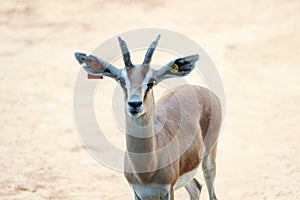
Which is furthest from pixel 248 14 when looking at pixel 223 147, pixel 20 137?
pixel 20 137

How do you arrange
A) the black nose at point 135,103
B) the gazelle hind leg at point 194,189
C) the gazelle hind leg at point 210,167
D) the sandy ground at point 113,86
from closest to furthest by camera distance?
the black nose at point 135,103 → the gazelle hind leg at point 210,167 → the gazelle hind leg at point 194,189 → the sandy ground at point 113,86

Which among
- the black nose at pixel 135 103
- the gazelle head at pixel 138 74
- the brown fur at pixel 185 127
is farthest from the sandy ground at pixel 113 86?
the black nose at pixel 135 103

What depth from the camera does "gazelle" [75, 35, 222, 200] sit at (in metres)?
5.88

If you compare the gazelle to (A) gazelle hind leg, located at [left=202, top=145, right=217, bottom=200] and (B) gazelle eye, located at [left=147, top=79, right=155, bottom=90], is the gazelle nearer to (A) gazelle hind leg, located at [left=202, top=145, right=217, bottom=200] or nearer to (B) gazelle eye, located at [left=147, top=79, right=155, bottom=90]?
(B) gazelle eye, located at [left=147, top=79, right=155, bottom=90]

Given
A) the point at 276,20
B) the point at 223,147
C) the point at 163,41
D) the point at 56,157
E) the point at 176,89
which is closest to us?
the point at 176,89

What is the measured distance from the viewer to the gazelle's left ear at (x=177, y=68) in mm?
6098

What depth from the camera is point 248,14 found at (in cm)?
1664

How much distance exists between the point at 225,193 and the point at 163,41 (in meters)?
7.02

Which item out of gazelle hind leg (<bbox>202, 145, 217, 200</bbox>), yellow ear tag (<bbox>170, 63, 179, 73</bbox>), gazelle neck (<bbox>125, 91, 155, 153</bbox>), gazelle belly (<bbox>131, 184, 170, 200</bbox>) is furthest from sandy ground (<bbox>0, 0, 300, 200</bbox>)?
yellow ear tag (<bbox>170, 63, 179, 73</bbox>)

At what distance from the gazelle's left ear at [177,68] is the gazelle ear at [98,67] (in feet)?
1.40

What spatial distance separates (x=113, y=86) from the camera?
12.7 m

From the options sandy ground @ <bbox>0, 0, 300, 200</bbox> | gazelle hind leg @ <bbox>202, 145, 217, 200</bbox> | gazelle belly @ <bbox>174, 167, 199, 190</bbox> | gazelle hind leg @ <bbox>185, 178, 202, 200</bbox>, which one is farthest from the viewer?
sandy ground @ <bbox>0, 0, 300, 200</bbox>

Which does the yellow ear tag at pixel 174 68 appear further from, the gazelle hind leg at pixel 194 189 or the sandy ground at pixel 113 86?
the sandy ground at pixel 113 86

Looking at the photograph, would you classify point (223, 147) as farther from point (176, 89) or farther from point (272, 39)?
point (272, 39)
